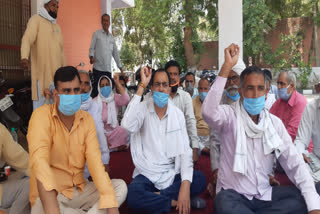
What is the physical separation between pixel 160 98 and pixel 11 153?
4.53 feet

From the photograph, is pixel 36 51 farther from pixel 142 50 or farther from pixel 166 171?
pixel 142 50

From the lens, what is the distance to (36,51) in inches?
190

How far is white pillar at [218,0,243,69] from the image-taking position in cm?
611

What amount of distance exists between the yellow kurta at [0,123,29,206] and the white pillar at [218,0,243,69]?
4260 millimetres

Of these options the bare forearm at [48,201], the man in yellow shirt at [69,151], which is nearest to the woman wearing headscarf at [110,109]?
the man in yellow shirt at [69,151]

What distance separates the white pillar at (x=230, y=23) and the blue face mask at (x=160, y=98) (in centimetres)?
321

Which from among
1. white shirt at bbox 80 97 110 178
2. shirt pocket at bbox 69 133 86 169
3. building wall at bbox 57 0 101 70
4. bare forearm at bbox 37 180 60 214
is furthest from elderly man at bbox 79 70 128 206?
building wall at bbox 57 0 101 70

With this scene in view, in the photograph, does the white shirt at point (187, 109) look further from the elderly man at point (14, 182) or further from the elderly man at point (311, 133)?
the elderly man at point (14, 182)

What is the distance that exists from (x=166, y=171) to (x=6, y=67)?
458cm

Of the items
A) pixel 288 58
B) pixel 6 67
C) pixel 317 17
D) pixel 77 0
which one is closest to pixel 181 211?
pixel 6 67

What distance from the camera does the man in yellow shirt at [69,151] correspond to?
230 cm

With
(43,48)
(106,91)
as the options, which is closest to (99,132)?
(106,91)

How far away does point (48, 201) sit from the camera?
212 cm

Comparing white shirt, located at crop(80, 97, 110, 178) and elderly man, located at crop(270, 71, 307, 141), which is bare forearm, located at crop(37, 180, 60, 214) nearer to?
white shirt, located at crop(80, 97, 110, 178)
